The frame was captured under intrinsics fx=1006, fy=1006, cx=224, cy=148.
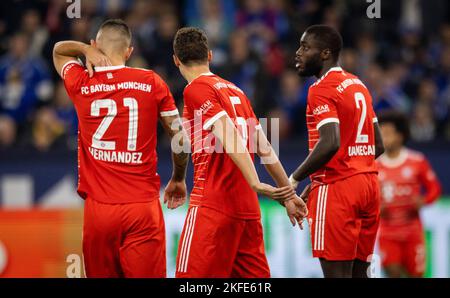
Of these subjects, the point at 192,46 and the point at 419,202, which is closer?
the point at 192,46

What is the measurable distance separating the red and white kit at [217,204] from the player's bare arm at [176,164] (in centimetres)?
15

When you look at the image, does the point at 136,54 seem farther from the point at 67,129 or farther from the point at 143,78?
the point at 143,78

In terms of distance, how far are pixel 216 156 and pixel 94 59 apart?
3.88ft

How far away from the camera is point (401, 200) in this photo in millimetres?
11031

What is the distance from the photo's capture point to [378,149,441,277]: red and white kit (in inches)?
434

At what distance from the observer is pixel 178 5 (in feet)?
51.6

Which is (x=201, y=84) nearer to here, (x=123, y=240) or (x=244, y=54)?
(x=123, y=240)

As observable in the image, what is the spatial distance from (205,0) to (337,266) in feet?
26.5

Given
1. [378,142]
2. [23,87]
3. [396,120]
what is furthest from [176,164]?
[23,87]

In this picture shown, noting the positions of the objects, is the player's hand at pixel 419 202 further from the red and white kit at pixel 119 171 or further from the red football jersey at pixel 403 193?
the red and white kit at pixel 119 171

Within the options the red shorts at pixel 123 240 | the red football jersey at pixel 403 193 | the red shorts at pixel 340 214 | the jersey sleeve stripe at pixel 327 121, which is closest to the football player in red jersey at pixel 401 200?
the red football jersey at pixel 403 193

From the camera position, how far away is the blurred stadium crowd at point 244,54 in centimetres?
1350

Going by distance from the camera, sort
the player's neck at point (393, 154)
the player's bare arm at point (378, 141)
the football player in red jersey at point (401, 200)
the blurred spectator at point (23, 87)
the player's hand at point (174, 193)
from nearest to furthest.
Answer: the player's hand at point (174, 193) < the player's bare arm at point (378, 141) < the football player in red jersey at point (401, 200) < the player's neck at point (393, 154) < the blurred spectator at point (23, 87)

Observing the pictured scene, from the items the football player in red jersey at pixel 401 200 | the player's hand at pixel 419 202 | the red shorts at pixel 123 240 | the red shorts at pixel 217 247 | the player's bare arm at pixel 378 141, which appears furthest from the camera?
the football player in red jersey at pixel 401 200
